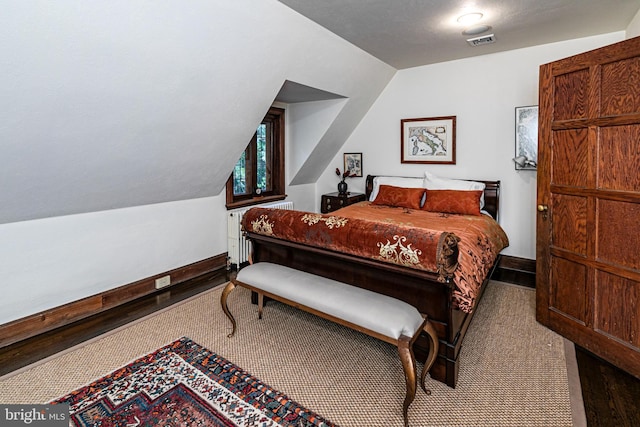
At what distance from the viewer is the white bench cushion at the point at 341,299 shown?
5.91 ft

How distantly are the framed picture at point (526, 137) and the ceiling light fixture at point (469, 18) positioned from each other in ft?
4.23

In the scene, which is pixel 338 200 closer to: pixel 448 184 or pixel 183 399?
pixel 448 184

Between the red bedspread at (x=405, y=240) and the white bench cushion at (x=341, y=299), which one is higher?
the red bedspread at (x=405, y=240)

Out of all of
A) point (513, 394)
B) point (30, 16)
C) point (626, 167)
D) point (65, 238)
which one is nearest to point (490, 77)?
point (626, 167)

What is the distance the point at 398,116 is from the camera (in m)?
4.68

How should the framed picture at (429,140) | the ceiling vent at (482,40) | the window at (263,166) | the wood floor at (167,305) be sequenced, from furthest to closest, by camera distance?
the window at (263,166) → the framed picture at (429,140) → the ceiling vent at (482,40) → the wood floor at (167,305)

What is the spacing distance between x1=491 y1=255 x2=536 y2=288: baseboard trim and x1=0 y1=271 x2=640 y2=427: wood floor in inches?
53.4

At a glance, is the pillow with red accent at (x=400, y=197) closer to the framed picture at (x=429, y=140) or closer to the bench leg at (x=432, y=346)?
the framed picture at (x=429, y=140)

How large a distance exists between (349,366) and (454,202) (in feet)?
7.52

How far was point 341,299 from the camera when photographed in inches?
80.1

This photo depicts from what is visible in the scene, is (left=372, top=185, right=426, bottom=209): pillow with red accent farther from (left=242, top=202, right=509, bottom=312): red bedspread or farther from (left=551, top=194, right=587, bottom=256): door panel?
(left=551, top=194, right=587, bottom=256): door panel

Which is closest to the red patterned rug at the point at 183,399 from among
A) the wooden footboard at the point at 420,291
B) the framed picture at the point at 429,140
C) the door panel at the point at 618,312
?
the wooden footboard at the point at 420,291

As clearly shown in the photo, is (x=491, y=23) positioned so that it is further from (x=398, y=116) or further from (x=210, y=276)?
(x=210, y=276)

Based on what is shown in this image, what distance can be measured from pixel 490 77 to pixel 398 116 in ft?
3.77
